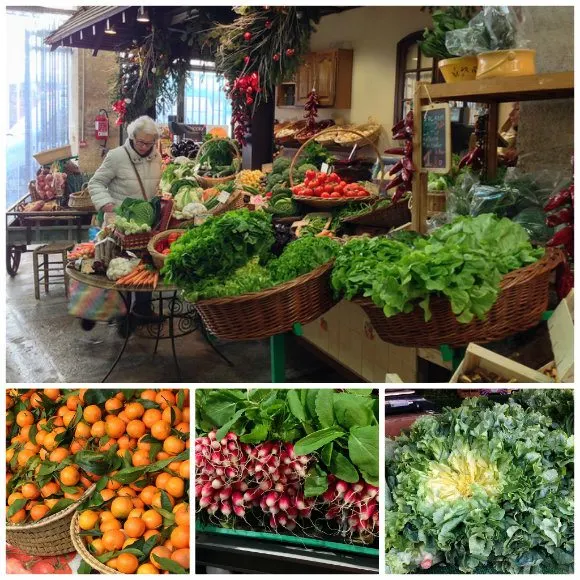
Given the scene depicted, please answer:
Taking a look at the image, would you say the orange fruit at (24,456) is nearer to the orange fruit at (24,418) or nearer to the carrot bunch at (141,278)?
the orange fruit at (24,418)

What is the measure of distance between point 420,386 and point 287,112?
5.11 meters

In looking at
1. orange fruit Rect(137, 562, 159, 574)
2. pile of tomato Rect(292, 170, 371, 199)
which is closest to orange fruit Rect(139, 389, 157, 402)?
orange fruit Rect(137, 562, 159, 574)

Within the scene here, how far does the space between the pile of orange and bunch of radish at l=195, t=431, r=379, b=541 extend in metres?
0.08

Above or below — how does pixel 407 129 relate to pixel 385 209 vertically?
above

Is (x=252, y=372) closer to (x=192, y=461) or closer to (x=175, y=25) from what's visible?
(x=192, y=461)

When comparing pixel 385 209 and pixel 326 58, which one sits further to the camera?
pixel 326 58

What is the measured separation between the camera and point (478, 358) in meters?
1.91

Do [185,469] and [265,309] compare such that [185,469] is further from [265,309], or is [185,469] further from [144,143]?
[144,143]

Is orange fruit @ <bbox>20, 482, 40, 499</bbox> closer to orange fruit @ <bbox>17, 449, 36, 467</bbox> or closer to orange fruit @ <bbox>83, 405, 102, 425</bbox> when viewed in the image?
orange fruit @ <bbox>17, 449, 36, 467</bbox>

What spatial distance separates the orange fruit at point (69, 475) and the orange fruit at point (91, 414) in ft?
0.47

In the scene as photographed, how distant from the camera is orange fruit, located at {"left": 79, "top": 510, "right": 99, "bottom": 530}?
201 centimetres

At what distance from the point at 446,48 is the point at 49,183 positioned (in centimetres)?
142

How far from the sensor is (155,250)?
3.00 meters

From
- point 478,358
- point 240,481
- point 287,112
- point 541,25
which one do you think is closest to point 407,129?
point 541,25
